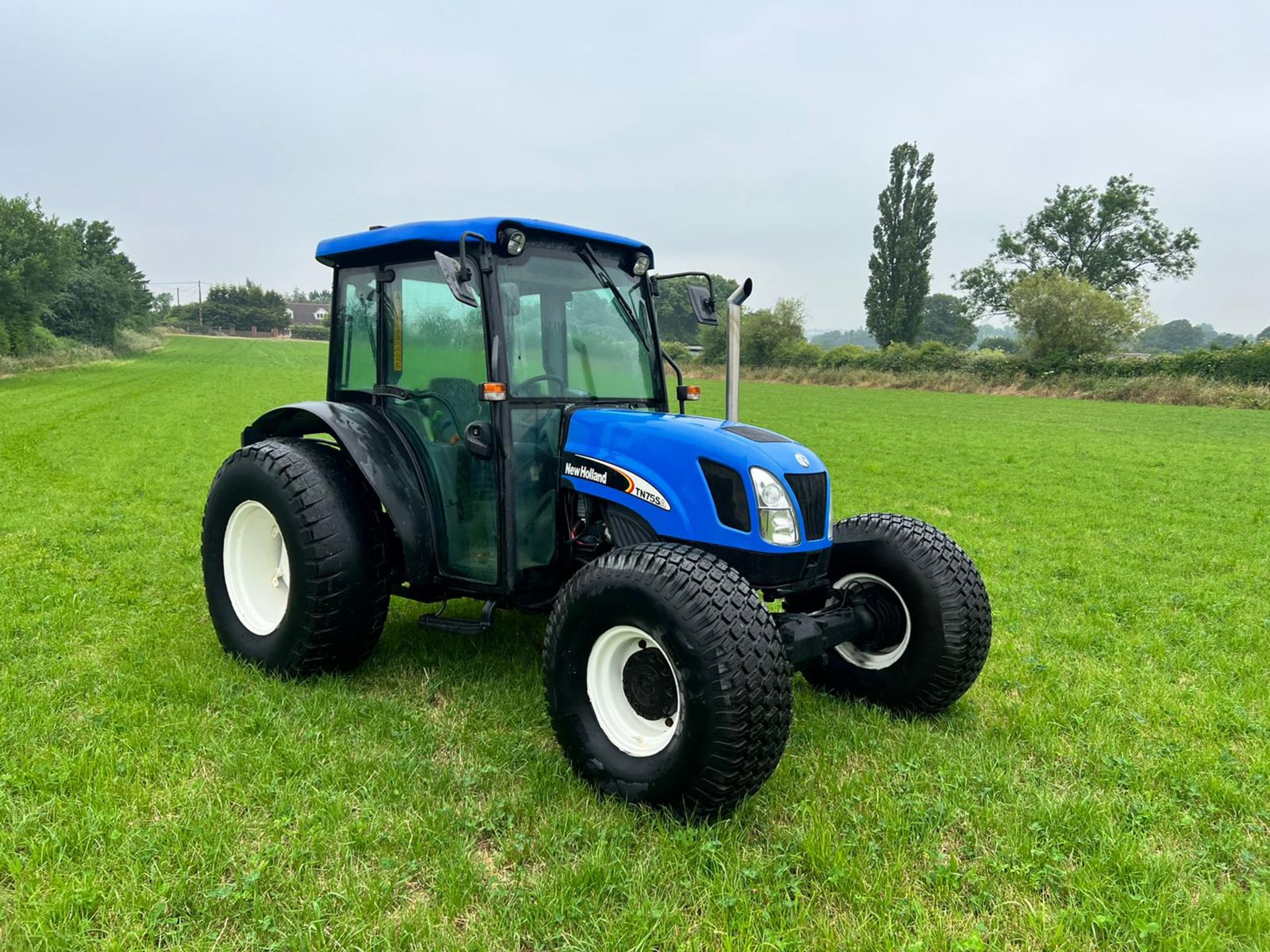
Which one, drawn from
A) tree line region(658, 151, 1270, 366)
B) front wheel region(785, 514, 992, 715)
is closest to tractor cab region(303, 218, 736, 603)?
front wheel region(785, 514, 992, 715)

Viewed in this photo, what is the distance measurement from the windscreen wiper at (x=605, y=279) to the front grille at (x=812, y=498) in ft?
4.14

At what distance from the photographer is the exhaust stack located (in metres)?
3.40

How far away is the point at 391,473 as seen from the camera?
3.78 meters

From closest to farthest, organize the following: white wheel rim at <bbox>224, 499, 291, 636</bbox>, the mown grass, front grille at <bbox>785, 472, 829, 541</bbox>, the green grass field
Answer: the green grass field < front grille at <bbox>785, 472, 829, 541</bbox> < white wheel rim at <bbox>224, 499, 291, 636</bbox> < the mown grass

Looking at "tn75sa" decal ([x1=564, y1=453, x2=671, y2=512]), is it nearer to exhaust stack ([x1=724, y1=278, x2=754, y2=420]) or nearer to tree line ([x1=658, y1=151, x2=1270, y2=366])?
exhaust stack ([x1=724, y1=278, x2=754, y2=420])

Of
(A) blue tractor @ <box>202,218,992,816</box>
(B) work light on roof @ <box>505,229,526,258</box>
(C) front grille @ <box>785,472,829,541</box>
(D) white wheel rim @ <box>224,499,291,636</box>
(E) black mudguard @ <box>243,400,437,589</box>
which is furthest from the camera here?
(D) white wheel rim @ <box>224,499,291,636</box>

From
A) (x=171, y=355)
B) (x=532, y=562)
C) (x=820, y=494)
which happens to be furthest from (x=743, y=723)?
(x=171, y=355)

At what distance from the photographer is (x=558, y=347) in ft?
12.2

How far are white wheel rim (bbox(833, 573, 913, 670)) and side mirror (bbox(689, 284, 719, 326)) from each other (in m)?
1.50

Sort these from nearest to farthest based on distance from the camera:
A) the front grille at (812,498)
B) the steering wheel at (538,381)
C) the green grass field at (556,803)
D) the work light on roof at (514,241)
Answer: the green grass field at (556,803) → the front grille at (812,498) → the work light on roof at (514,241) → the steering wheel at (538,381)

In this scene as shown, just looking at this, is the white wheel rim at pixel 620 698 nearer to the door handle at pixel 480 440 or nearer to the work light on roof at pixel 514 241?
the door handle at pixel 480 440

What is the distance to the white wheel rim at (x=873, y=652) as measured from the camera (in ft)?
12.0

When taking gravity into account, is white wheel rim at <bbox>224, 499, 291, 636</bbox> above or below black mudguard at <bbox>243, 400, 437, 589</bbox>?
below

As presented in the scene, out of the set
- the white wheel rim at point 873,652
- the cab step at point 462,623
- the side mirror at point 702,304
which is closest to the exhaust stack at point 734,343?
the side mirror at point 702,304
